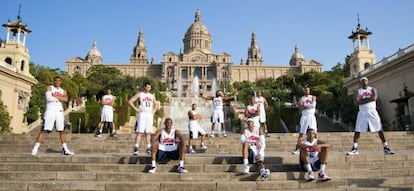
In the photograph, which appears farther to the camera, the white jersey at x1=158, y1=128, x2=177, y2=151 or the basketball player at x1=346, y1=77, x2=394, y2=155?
the basketball player at x1=346, y1=77, x2=394, y2=155

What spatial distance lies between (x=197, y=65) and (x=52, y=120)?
329 ft

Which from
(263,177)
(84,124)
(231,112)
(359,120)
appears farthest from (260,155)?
(231,112)

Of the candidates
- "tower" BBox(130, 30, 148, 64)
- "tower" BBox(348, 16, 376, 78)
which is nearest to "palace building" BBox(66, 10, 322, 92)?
"tower" BBox(130, 30, 148, 64)

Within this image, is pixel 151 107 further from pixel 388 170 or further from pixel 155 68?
pixel 155 68

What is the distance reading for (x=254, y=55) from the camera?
412 ft

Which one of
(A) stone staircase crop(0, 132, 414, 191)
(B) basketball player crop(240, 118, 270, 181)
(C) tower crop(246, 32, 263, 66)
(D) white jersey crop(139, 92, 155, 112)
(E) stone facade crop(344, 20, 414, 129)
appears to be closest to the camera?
(A) stone staircase crop(0, 132, 414, 191)

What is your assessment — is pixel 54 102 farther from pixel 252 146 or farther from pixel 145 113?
pixel 252 146

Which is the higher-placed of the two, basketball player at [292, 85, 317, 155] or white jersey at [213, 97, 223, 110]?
white jersey at [213, 97, 223, 110]

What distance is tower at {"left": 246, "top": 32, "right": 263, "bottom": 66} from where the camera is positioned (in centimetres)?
12441

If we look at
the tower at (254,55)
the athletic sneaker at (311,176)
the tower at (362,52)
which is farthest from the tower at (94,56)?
the athletic sneaker at (311,176)

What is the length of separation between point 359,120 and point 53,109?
25.5 ft

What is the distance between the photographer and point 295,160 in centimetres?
762

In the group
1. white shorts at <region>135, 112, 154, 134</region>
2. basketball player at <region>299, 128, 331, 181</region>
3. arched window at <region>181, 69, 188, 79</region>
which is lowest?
basketball player at <region>299, 128, 331, 181</region>

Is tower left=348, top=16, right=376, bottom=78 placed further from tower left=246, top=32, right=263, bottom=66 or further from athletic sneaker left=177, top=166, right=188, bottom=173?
tower left=246, top=32, right=263, bottom=66
